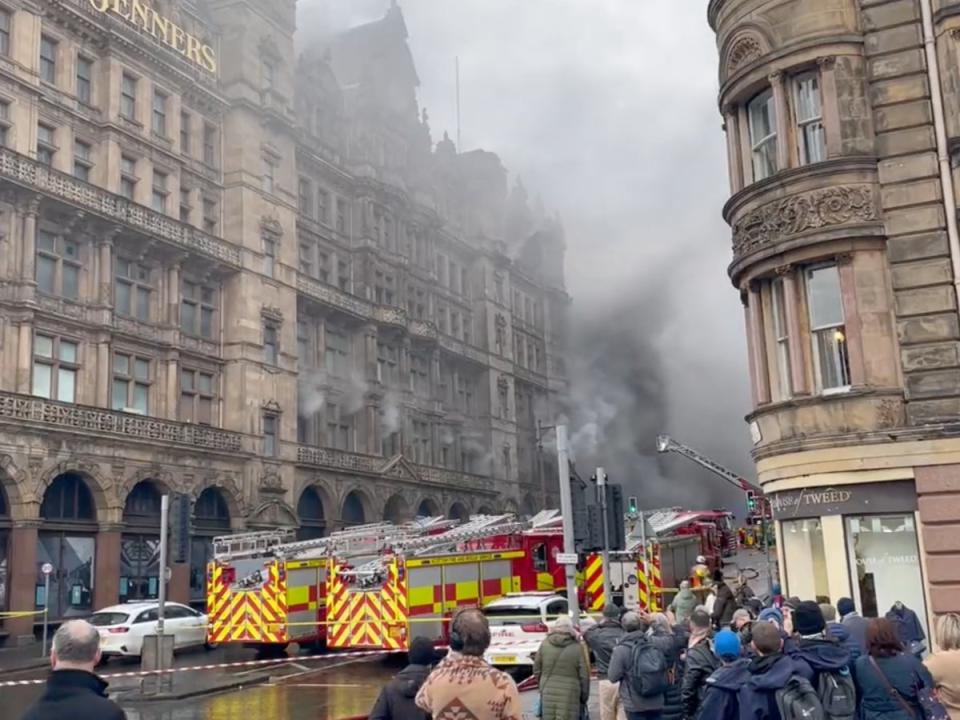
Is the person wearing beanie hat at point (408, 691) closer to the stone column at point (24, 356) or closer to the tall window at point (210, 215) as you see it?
the stone column at point (24, 356)

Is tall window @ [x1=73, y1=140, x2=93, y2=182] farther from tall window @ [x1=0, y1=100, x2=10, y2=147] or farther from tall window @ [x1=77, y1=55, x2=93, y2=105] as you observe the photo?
tall window @ [x1=0, y1=100, x2=10, y2=147]

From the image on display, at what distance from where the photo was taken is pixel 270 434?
134 feet

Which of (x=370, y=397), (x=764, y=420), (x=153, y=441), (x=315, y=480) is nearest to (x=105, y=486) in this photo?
(x=153, y=441)

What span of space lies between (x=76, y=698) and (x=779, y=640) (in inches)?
161

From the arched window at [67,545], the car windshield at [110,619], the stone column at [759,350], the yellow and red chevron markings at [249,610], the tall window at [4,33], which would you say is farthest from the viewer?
the tall window at [4,33]

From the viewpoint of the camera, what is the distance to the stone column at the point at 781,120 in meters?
16.7

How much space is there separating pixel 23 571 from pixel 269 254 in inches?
678

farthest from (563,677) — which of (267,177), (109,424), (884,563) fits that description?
(267,177)

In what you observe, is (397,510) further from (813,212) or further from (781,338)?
(813,212)

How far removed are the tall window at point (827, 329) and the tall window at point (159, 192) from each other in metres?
27.3

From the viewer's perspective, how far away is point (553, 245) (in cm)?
7156

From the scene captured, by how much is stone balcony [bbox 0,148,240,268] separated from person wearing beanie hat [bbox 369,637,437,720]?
93.4 feet

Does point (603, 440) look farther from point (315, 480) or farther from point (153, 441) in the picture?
point (153, 441)

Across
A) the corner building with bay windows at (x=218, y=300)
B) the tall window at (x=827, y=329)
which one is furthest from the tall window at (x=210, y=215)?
the tall window at (x=827, y=329)
